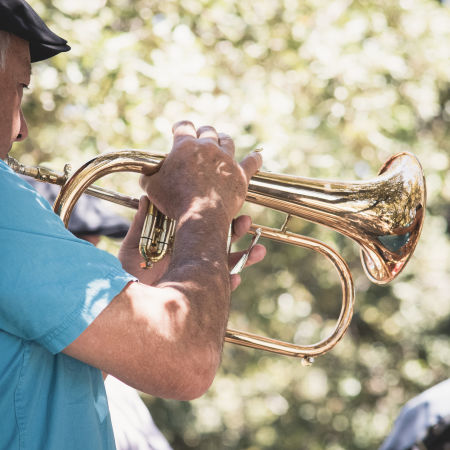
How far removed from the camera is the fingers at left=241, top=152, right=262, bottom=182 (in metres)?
1.64

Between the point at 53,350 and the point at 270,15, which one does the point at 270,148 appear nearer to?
the point at 270,15

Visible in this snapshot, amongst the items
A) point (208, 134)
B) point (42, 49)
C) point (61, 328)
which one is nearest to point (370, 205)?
point (208, 134)

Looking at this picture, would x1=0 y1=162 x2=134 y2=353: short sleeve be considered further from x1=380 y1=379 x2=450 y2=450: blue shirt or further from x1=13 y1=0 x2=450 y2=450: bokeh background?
x1=13 y1=0 x2=450 y2=450: bokeh background

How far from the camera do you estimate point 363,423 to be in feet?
19.0

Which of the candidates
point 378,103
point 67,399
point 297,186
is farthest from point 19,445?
point 378,103

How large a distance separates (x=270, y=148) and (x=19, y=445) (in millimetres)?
2661

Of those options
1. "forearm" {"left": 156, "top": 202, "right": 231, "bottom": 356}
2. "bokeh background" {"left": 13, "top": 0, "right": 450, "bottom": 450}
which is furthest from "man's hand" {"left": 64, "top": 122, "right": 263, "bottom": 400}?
"bokeh background" {"left": 13, "top": 0, "right": 450, "bottom": 450}

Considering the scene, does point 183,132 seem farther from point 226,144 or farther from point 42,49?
point 42,49

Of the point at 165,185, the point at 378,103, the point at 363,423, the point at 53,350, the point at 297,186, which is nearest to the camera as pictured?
the point at 53,350

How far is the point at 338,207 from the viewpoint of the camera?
1989mm

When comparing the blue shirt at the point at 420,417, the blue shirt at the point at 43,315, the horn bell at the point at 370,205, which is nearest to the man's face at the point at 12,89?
the blue shirt at the point at 43,315

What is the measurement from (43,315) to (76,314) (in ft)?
0.18

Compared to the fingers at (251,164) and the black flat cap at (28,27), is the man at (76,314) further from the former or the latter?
the fingers at (251,164)

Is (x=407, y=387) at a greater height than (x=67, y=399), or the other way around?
(x=67, y=399)
